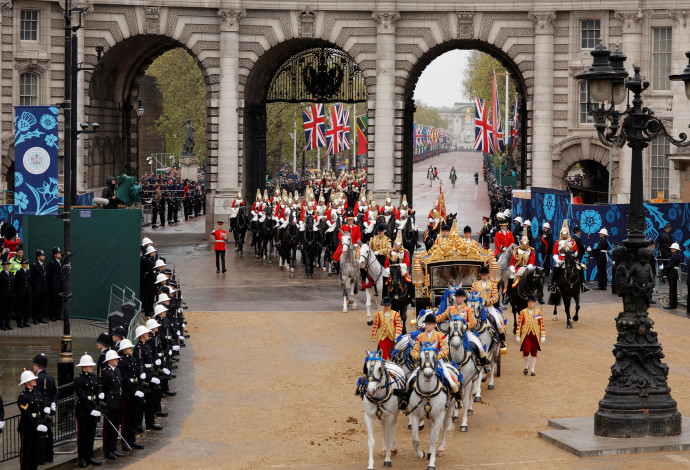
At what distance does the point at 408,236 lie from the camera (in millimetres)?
41438

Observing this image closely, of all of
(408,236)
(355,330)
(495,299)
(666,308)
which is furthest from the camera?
(408,236)

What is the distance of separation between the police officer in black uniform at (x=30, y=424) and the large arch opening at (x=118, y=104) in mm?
36037

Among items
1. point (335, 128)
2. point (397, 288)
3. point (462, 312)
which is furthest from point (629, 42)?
point (462, 312)

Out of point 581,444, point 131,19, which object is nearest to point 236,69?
point 131,19

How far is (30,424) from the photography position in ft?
57.3

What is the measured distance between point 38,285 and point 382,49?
82.8ft

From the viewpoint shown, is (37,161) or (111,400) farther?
(37,161)

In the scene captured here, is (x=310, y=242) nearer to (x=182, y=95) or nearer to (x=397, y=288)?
(x=397, y=288)

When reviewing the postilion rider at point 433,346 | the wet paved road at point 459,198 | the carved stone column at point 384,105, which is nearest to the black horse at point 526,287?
the postilion rider at point 433,346

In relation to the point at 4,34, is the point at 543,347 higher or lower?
lower

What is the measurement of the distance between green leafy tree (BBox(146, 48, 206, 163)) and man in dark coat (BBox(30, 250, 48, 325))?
187 feet

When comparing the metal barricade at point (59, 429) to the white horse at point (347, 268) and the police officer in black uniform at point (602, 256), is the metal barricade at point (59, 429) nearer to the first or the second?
the white horse at point (347, 268)

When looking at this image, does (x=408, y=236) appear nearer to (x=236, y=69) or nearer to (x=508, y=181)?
(x=236, y=69)

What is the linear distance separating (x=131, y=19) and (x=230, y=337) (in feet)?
89.1
